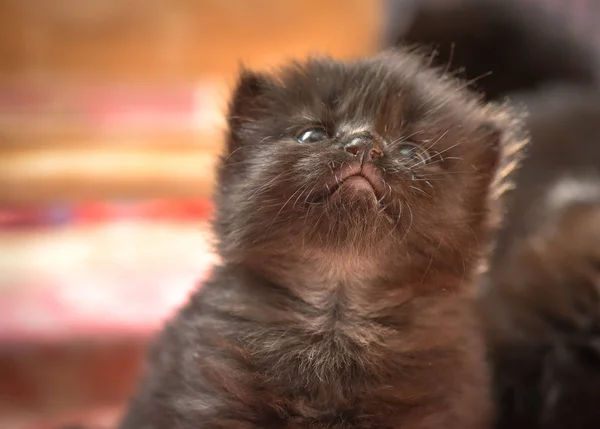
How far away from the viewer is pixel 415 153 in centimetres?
57

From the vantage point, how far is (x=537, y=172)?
988 millimetres

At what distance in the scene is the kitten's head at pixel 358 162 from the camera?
537mm

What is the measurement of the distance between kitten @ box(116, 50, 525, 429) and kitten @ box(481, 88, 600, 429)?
12 centimetres

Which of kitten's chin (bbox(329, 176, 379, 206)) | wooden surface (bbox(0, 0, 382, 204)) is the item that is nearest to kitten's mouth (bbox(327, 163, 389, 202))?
kitten's chin (bbox(329, 176, 379, 206))

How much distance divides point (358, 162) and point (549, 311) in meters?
0.35

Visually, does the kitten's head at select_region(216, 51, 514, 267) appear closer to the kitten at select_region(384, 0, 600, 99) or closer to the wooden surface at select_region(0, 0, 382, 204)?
the kitten at select_region(384, 0, 600, 99)

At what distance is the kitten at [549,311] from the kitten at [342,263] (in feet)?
0.38

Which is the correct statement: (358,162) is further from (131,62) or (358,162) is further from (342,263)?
(131,62)

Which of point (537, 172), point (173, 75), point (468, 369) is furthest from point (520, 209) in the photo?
point (173, 75)

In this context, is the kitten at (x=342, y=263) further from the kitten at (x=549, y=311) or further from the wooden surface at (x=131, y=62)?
the wooden surface at (x=131, y=62)

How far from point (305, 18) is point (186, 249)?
104 centimetres

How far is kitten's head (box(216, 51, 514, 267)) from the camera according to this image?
1.76ft

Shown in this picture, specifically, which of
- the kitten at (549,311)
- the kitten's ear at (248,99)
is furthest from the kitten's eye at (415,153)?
the kitten at (549,311)

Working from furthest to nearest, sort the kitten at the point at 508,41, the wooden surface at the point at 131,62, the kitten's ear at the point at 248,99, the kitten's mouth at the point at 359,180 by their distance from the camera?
the wooden surface at the point at 131,62 < the kitten at the point at 508,41 < the kitten's ear at the point at 248,99 < the kitten's mouth at the point at 359,180
